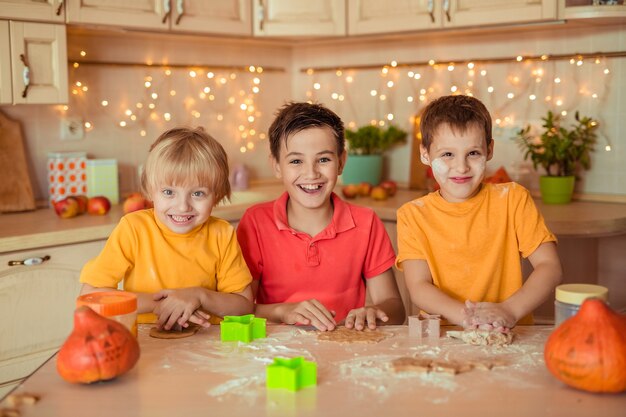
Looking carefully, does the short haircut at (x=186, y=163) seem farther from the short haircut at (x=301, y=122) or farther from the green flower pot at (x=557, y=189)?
the green flower pot at (x=557, y=189)

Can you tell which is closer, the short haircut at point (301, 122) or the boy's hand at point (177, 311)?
the boy's hand at point (177, 311)

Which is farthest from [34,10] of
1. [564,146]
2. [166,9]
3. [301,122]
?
[564,146]

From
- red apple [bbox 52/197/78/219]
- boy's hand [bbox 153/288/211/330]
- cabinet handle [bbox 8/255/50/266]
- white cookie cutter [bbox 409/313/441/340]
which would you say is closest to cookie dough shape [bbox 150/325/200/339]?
boy's hand [bbox 153/288/211/330]

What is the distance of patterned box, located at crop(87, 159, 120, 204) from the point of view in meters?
3.02

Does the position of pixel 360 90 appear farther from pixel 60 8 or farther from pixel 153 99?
pixel 60 8

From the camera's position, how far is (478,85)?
3236 millimetres

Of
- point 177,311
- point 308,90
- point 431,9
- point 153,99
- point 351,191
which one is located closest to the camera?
point 177,311

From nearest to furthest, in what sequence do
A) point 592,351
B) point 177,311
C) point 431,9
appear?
1. point 592,351
2. point 177,311
3. point 431,9

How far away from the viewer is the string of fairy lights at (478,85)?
2979 millimetres

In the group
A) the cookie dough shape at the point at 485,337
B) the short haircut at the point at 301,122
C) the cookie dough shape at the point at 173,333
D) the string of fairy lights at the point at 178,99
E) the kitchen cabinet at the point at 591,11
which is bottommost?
the cookie dough shape at the point at 173,333

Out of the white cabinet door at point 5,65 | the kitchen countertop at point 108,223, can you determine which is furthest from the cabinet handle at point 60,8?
the kitchen countertop at point 108,223

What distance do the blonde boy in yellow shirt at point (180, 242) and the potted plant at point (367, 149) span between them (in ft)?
5.48

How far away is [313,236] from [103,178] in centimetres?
138

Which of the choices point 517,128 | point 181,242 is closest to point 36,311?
point 181,242
